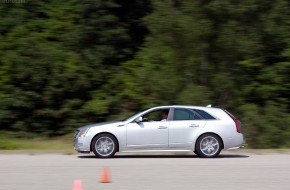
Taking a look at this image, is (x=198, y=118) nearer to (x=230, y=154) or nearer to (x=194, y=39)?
(x=230, y=154)

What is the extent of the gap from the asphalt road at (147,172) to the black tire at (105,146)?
0.29m

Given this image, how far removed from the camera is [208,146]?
17312 mm

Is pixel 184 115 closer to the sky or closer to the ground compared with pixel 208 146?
closer to the sky

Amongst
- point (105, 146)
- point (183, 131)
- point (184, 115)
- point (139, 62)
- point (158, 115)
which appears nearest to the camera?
point (105, 146)

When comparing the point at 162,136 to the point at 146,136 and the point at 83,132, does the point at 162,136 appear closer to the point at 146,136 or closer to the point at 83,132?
the point at 146,136

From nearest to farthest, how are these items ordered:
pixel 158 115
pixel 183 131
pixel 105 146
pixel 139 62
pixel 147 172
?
pixel 147 172, pixel 105 146, pixel 183 131, pixel 158 115, pixel 139 62

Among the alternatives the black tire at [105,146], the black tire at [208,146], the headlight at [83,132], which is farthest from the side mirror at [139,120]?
the black tire at [208,146]

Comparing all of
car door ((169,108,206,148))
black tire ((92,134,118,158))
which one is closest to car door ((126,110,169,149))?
car door ((169,108,206,148))

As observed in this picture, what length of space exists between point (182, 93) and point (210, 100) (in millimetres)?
1135

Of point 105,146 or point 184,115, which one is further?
point 184,115

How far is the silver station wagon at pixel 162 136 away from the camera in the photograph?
17.2 metres

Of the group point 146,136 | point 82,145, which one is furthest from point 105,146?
point 146,136

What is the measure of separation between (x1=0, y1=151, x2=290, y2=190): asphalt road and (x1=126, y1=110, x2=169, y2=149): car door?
1.28 feet

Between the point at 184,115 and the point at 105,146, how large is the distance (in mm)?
2478
